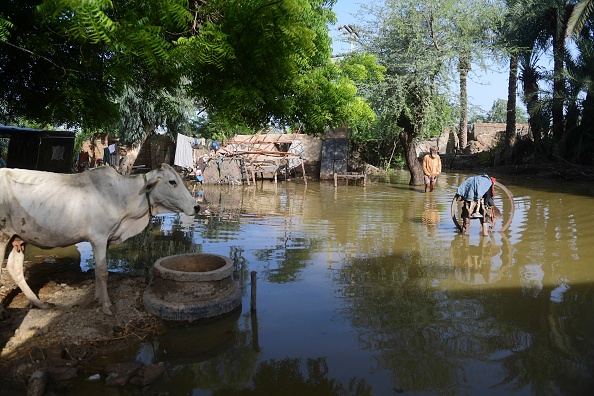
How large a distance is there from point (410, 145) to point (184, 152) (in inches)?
484

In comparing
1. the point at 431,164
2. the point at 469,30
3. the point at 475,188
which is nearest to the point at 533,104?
the point at 469,30

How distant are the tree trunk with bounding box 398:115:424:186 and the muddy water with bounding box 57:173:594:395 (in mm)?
8924

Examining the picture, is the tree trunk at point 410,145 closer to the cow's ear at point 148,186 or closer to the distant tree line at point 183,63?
the distant tree line at point 183,63

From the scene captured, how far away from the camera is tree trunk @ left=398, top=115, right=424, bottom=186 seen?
2011cm

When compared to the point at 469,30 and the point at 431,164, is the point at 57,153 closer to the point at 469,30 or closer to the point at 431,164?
the point at 431,164

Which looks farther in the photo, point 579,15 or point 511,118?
point 511,118

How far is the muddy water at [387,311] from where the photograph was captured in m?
4.28

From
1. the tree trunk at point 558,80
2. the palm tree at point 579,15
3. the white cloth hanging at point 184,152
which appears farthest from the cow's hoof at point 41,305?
the palm tree at point 579,15

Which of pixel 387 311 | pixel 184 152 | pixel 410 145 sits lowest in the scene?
pixel 387 311

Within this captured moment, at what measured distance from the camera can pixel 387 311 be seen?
19.0ft

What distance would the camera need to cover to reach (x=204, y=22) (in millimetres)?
5508

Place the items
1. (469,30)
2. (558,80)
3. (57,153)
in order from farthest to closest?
(558,80), (469,30), (57,153)

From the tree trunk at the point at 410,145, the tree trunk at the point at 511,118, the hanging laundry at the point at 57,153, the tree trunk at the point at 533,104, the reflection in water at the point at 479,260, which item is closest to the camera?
the reflection in water at the point at 479,260

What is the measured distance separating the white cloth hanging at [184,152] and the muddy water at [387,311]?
14012 mm
